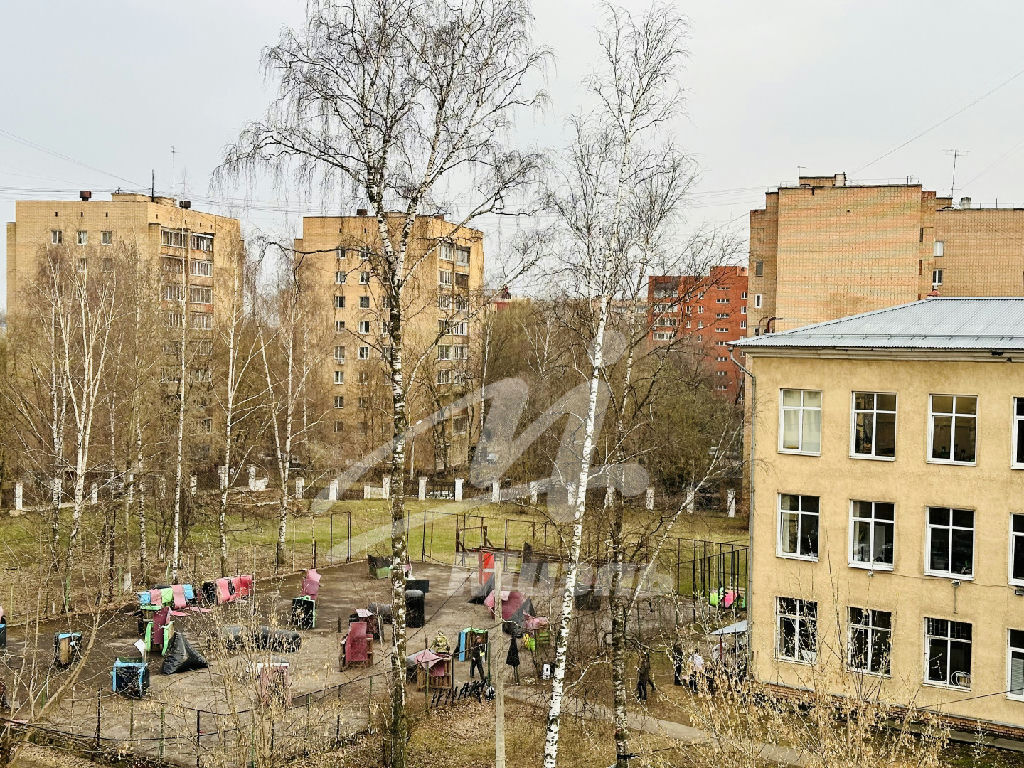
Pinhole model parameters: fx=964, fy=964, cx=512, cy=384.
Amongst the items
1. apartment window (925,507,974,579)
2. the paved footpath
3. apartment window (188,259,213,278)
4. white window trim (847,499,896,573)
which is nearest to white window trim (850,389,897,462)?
white window trim (847,499,896,573)

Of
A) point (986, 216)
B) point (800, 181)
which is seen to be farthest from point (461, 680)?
point (986, 216)

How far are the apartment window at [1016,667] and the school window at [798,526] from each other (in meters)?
3.47

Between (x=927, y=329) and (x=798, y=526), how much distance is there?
436 cm

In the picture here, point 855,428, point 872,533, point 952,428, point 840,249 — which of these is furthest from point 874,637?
point 840,249

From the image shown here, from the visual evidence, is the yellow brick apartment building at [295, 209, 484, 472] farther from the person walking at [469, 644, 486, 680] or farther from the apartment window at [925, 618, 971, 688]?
the apartment window at [925, 618, 971, 688]

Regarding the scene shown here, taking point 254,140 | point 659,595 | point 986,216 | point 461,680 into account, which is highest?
point 986,216

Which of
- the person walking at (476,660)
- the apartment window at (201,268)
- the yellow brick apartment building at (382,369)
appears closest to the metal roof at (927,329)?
the person walking at (476,660)

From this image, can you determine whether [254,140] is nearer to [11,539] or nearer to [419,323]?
[11,539]

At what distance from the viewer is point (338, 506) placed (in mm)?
38594

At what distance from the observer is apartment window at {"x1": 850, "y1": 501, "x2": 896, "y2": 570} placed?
682 inches

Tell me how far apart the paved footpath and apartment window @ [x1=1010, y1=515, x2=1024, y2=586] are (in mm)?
4864

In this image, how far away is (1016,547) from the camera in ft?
53.5

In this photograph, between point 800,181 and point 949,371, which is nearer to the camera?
point 949,371

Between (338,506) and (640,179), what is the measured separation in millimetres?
27098
